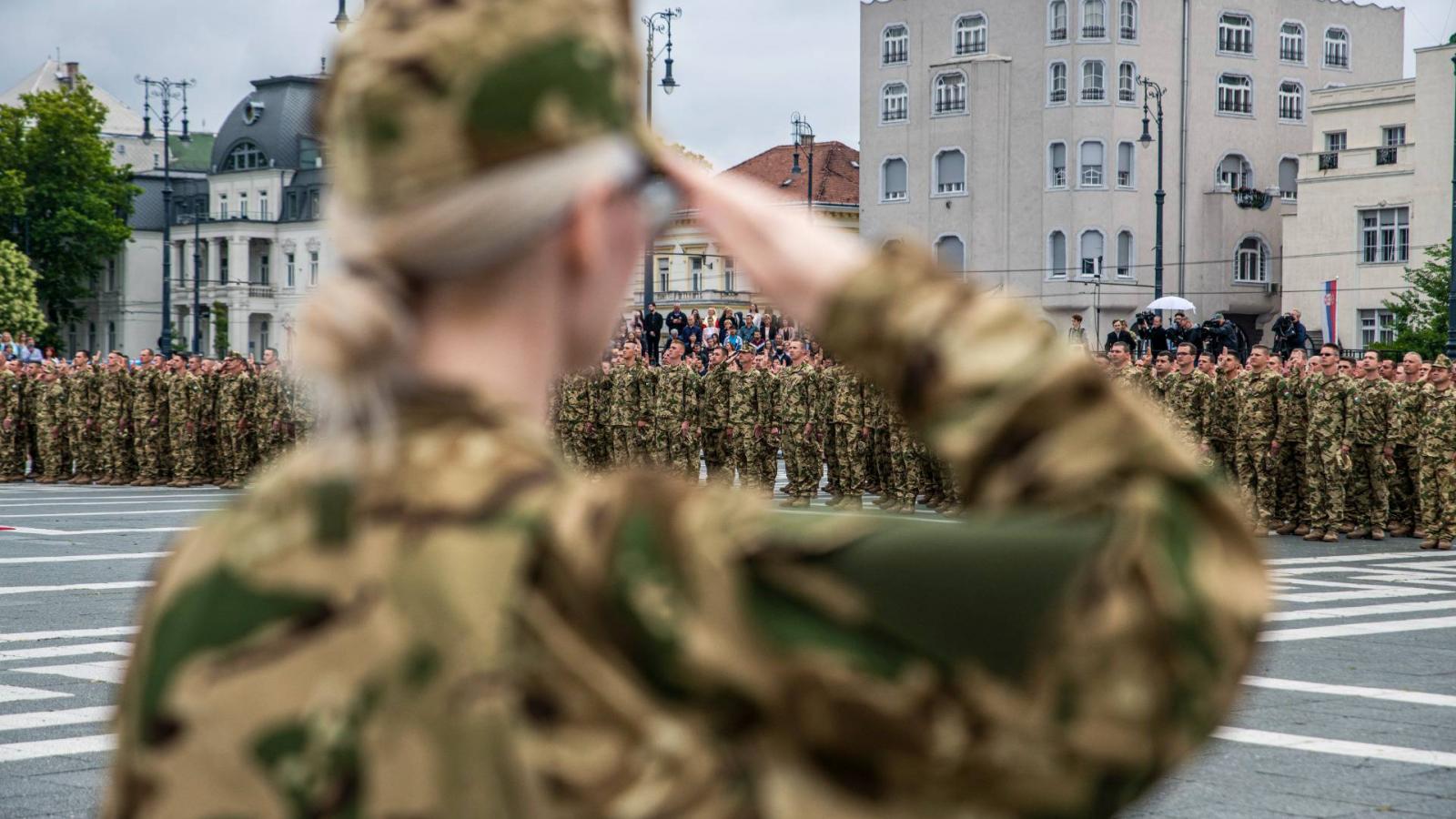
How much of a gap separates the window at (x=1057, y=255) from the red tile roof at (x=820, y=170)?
19376 mm

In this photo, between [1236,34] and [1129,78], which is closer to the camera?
[1129,78]

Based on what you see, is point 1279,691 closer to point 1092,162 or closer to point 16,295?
point 1092,162

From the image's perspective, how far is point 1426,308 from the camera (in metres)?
58.2

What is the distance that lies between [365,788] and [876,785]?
36 centimetres

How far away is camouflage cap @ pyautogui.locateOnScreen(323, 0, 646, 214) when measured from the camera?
4.63ft

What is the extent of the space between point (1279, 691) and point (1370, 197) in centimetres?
5626

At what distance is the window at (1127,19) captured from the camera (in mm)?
69562

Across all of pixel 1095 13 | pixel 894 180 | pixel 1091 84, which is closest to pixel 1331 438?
pixel 1091 84

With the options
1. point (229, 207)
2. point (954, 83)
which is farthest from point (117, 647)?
point (229, 207)

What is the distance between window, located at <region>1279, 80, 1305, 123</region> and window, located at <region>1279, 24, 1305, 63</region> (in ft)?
3.31

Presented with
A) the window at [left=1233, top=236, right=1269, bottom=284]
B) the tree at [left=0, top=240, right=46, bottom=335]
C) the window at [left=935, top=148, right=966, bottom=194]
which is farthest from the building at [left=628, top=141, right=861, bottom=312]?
the tree at [left=0, top=240, right=46, bottom=335]

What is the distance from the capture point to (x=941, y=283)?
4.65ft

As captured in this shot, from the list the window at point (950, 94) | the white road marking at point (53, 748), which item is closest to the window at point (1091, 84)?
the window at point (950, 94)

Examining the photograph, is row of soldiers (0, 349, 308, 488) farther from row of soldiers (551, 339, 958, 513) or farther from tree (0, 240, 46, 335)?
tree (0, 240, 46, 335)
